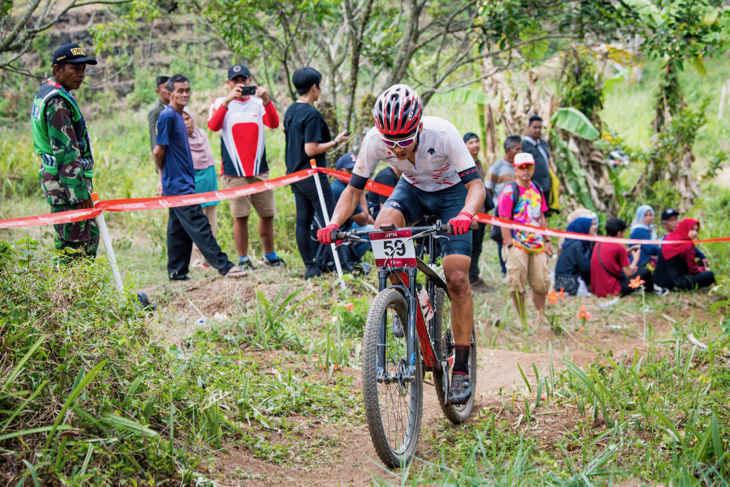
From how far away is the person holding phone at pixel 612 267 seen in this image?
8070 mm

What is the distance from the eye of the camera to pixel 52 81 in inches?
178

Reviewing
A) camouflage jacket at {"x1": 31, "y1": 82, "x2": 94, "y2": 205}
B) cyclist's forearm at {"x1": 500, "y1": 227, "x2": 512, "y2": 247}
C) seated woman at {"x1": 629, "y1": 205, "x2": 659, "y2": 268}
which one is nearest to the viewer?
camouflage jacket at {"x1": 31, "y1": 82, "x2": 94, "y2": 205}

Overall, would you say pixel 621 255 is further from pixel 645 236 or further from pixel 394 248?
pixel 394 248

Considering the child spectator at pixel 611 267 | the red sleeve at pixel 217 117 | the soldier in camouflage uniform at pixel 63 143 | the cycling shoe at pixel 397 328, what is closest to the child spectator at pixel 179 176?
the red sleeve at pixel 217 117

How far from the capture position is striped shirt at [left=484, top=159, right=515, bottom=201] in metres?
8.02

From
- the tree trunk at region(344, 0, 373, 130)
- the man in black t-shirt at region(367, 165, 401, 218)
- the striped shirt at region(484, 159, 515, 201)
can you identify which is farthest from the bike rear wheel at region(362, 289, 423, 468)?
the tree trunk at region(344, 0, 373, 130)

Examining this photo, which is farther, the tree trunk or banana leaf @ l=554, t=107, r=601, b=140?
banana leaf @ l=554, t=107, r=601, b=140

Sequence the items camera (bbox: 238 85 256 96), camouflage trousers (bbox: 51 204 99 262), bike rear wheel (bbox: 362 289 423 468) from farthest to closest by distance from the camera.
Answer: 1. camera (bbox: 238 85 256 96)
2. camouflage trousers (bbox: 51 204 99 262)
3. bike rear wheel (bbox: 362 289 423 468)

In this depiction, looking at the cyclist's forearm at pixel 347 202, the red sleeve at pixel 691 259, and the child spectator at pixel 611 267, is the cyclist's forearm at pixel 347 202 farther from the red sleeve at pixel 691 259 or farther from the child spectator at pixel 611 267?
the red sleeve at pixel 691 259

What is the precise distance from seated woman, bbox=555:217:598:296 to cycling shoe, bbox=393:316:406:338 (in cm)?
561

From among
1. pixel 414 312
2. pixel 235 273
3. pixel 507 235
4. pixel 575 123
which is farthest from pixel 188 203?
pixel 575 123

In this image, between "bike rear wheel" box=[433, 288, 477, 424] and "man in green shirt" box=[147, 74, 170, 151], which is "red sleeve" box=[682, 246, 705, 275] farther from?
"man in green shirt" box=[147, 74, 170, 151]

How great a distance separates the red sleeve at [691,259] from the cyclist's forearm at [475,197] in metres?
5.76

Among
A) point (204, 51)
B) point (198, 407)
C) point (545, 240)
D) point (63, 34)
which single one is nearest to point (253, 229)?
point (545, 240)
